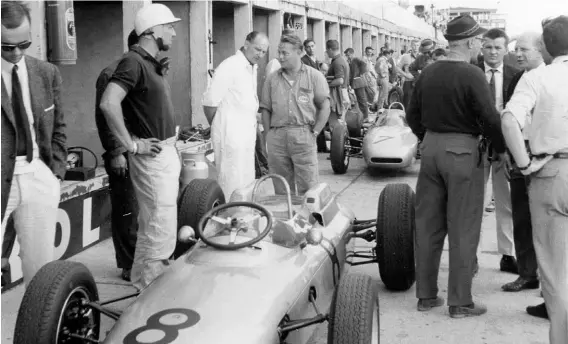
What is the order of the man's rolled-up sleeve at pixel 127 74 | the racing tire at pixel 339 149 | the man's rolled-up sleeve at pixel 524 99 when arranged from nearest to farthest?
the man's rolled-up sleeve at pixel 524 99 → the man's rolled-up sleeve at pixel 127 74 → the racing tire at pixel 339 149

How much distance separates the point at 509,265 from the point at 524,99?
238cm

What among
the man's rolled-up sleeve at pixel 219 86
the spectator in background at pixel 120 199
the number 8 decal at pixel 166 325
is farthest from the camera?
the man's rolled-up sleeve at pixel 219 86

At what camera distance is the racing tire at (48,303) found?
352 centimetres

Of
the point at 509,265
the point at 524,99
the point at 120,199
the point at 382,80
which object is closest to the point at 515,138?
the point at 524,99

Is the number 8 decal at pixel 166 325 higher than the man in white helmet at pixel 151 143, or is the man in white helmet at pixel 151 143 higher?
the man in white helmet at pixel 151 143

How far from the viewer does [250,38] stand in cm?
696

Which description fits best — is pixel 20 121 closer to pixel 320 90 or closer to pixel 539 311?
pixel 320 90

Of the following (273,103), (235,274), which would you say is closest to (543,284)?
(235,274)

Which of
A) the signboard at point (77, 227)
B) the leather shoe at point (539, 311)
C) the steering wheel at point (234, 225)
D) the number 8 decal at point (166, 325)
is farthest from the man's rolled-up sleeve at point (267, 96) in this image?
the number 8 decal at point (166, 325)

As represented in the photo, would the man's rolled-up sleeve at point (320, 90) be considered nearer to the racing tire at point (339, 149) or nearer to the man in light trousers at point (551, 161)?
the man in light trousers at point (551, 161)

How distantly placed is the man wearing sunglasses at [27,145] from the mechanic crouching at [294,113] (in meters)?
2.93

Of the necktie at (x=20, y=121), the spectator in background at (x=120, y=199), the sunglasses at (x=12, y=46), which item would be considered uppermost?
the sunglasses at (x=12, y=46)

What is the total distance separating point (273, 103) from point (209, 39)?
14.3ft

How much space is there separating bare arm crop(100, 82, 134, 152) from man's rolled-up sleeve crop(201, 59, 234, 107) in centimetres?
198
